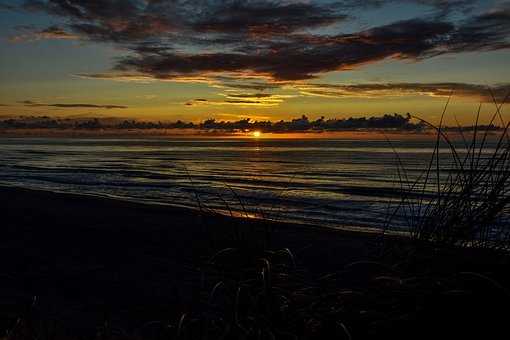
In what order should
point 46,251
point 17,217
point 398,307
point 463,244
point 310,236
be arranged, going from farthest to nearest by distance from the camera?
point 17,217 → point 310,236 → point 46,251 → point 463,244 → point 398,307

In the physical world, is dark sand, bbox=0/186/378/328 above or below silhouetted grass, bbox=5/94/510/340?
below

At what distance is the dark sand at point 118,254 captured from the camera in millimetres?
8328

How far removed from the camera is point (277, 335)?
3.48 metres

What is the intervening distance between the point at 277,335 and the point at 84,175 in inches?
1528

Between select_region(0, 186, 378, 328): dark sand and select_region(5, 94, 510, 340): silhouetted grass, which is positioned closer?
select_region(5, 94, 510, 340): silhouetted grass

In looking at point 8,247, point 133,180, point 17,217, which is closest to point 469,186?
point 8,247

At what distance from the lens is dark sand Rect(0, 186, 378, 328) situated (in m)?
8.33

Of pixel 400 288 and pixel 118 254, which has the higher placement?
pixel 400 288

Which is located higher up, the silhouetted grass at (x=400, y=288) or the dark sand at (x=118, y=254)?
the silhouetted grass at (x=400, y=288)

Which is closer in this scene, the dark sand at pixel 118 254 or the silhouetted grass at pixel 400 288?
the silhouetted grass at pixel 400 288

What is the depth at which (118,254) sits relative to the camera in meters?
13.2

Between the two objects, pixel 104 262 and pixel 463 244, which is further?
pixel 104 262

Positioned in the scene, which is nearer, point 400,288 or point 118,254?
point 400,288

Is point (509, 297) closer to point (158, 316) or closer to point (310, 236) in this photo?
point (158, 316)
